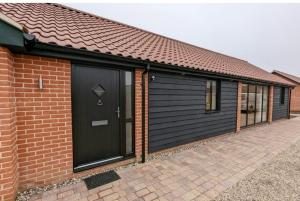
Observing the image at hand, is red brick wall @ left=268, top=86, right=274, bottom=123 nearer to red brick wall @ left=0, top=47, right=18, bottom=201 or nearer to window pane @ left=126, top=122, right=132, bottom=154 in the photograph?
window pane @ left=126, top=122, right=132, bottom=154

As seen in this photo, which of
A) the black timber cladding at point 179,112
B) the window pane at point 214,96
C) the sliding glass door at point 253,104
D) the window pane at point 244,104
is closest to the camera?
the black timber cladding at point 179,112

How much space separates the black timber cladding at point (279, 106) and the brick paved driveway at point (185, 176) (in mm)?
6753

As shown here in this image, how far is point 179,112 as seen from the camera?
16.4ft

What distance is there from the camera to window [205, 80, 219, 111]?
6121mm

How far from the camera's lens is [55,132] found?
287 cm

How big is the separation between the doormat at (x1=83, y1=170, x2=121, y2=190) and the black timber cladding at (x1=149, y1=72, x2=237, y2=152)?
51.2 inches

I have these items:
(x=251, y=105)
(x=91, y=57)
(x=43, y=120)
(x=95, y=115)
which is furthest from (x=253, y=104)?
(x=43, y=120)

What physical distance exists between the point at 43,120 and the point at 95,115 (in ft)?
3.07

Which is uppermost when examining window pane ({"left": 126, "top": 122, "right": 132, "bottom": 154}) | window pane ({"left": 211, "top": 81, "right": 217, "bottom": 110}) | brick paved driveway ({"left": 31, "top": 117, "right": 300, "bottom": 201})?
window pane ({"left": 211, "top": 81, "right": 217, "bottom": 110})

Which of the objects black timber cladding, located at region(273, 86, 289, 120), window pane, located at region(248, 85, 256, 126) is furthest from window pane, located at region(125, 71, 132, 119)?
black timber cladding, located at region(273, 86, 289, 120)

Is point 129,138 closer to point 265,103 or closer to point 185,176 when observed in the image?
point 185,176

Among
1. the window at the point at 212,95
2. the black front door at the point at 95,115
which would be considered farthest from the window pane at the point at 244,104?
the black front door at the point at 95,115

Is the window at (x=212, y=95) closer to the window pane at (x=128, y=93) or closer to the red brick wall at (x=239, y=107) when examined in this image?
the red brick wall at (x=239, y=107)

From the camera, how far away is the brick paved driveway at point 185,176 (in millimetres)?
2653
